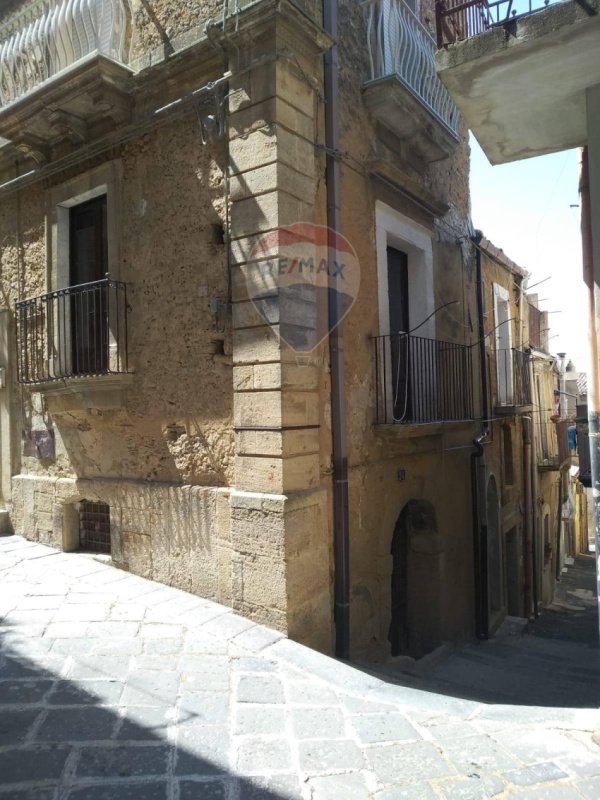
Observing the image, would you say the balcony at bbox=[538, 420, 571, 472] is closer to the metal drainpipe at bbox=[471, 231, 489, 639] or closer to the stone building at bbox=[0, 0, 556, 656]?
the metal drainpipe at bbox=[471, 231, 489, 639]

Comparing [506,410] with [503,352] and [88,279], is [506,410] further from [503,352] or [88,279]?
[88,279]

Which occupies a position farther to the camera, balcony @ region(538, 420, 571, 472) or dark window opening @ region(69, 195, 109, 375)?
balcony @ region(538, 420, 571, 472)

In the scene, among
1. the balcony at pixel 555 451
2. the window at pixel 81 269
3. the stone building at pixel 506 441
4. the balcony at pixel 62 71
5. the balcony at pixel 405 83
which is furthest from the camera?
the balcony at pixel 555 451

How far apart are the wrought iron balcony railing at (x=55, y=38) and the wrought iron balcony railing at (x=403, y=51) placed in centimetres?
252

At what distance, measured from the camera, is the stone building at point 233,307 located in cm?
468

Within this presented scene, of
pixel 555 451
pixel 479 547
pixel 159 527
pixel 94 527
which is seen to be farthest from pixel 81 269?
pixel 555 451

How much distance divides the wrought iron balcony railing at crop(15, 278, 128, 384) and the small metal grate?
1.48 m

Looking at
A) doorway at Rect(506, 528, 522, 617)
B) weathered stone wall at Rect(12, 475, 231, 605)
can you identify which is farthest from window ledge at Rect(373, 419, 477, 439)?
doorway at Rect(506, 528, 522, 617)

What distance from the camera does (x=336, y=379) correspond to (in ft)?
17.0

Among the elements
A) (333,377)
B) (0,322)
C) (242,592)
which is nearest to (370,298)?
(333,377)

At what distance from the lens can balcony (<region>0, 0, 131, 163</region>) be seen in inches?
217

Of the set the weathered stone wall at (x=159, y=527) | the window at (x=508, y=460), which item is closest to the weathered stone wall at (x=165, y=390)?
the weathered stone wall at (x=159, y=527)

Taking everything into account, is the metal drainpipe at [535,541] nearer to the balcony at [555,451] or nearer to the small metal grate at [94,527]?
the balcony at [555,451]

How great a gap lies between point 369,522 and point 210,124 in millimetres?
3891
